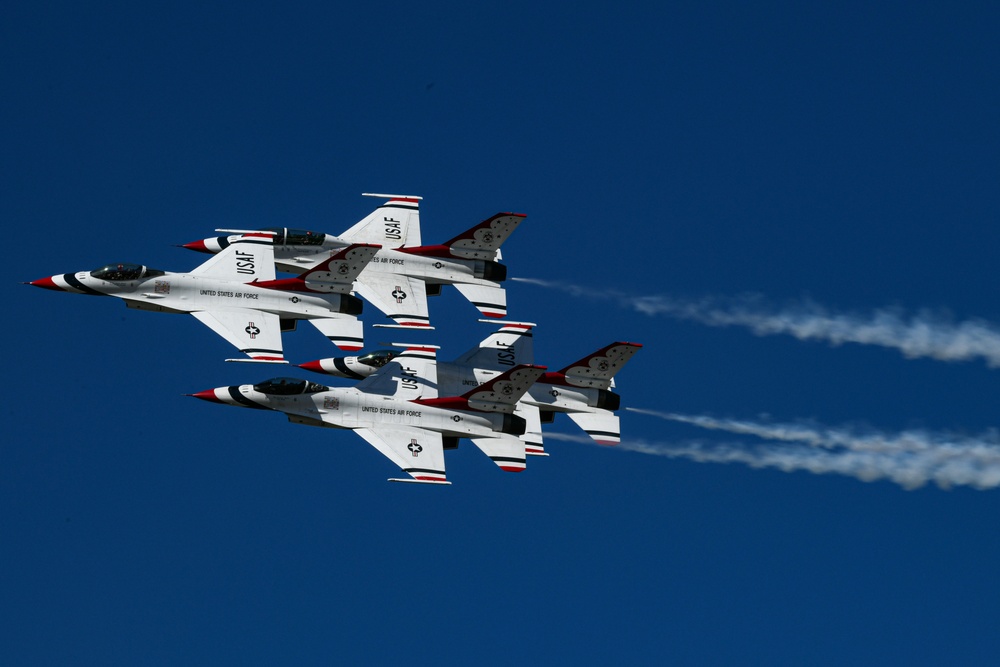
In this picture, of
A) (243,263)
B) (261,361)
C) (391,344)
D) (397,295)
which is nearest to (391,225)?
(397,295)

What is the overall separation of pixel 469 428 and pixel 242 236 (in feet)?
51.3

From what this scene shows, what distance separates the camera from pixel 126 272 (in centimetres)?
9438

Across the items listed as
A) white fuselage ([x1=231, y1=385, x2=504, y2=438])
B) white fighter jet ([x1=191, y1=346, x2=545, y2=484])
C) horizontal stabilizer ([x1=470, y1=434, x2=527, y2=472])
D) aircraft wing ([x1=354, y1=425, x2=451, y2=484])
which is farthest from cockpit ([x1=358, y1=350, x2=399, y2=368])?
horizontal stabilizer ([x1=470, y1=434, x2=527, y2=472])

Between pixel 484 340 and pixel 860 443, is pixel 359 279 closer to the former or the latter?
pixel 484 340

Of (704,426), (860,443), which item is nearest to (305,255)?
(704,426)

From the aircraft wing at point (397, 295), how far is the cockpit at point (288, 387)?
24.9 ft

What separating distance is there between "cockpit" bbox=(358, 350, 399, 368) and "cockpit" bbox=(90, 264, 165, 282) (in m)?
9.51

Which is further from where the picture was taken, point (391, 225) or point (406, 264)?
point (391, 225)

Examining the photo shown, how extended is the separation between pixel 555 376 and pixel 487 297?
564 cm

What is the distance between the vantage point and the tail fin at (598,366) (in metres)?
96.4

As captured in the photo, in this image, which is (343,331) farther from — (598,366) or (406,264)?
(598,366)

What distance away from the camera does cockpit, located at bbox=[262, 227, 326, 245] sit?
99.9 metres

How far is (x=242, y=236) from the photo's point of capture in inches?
3932

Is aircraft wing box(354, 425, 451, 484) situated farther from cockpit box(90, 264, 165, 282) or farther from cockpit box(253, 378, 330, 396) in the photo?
cockpit box(90, 264, 165, 282)
